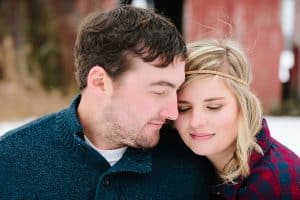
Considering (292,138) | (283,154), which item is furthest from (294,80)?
(283,154)

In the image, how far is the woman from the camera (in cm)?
223

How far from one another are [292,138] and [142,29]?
5.40 ft

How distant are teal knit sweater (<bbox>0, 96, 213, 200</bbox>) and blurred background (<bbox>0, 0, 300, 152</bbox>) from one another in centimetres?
532

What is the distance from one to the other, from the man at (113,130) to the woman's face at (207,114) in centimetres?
8

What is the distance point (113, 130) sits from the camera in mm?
2262

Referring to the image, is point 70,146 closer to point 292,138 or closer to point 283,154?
point 283,154

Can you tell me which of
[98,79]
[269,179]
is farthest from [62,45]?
[269,179]

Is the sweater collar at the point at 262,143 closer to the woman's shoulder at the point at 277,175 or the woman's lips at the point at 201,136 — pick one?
the woman's shoulder at the point at 277,175

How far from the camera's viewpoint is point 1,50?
816 centimetres

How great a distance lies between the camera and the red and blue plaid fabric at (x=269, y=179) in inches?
Answer: 86.9

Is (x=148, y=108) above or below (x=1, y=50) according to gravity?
above

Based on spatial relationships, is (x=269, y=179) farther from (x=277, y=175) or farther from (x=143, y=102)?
(x=143, y=102)

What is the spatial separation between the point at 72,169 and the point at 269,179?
72 centimetres

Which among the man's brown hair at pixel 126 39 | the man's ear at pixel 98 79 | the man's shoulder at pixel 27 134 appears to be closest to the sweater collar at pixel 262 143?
the man's brown hair at pixel 126 39
